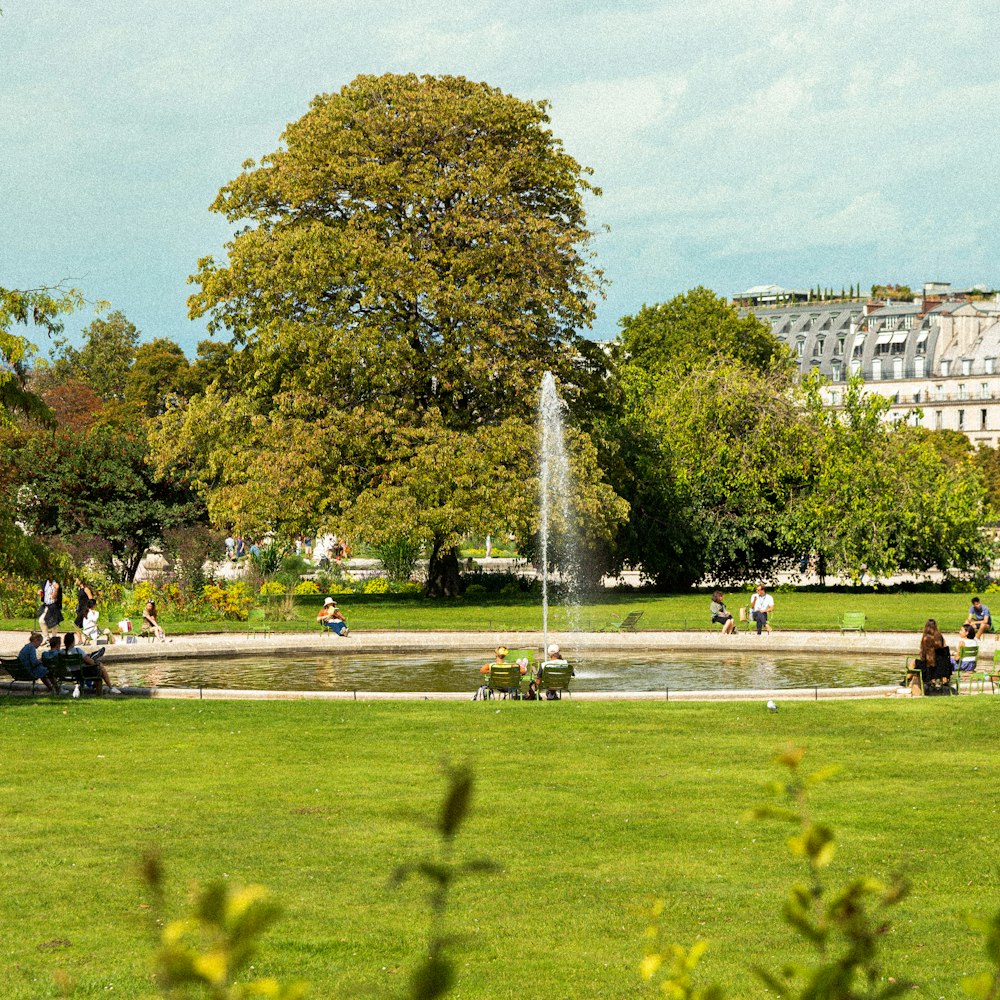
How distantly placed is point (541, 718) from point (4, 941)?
34.9 ft

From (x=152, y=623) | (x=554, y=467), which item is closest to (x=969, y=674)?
(x=152, y=623)

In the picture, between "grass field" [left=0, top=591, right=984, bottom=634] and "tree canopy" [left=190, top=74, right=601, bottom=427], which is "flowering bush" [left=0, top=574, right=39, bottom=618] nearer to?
"grass field" [left=0, top=591, right=984, bottom=634]

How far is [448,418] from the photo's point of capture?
41.9 m

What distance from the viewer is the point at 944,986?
8.14 metres

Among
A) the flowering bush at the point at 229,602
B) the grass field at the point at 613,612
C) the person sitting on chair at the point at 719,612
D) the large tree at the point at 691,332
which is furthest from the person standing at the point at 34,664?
the large tree at the point at 691,332

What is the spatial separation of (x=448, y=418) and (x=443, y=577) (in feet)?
17.7

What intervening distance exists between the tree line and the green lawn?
2030 centimetres

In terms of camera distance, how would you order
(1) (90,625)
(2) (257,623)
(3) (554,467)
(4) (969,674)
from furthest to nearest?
(3) (554,467), (2) (257,623), (1) (90,625), (4) (969,674)

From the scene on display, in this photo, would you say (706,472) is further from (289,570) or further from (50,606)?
(50,606)

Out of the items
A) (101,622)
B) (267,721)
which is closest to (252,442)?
(101,622)

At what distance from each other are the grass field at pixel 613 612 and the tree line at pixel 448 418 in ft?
6.61

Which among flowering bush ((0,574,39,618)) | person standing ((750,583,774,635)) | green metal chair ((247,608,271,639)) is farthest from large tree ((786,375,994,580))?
flowering bush ((0,574,39,618))

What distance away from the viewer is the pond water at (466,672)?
25.0m

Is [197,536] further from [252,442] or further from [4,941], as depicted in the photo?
[4,941]
